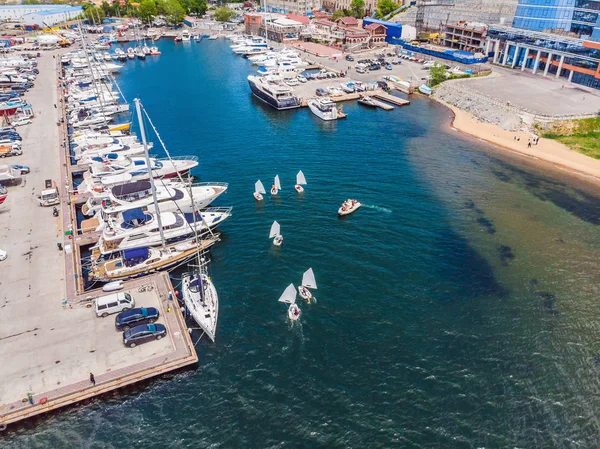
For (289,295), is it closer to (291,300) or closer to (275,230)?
(291,300)

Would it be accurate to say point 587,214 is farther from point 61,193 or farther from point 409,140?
point 61,193

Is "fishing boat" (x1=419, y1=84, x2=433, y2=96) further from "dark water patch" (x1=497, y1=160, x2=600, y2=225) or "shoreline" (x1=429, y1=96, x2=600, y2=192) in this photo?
"dark water patch" (x1=497, y1=160, x2=600, y2=225)

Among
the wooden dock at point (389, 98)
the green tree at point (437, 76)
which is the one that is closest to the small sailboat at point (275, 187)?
the wooden dock at point (389, 98)

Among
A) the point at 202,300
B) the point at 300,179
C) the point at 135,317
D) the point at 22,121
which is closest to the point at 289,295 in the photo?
the point at 202,300

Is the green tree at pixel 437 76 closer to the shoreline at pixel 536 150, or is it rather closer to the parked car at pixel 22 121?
the shoreline at pixel 536 150

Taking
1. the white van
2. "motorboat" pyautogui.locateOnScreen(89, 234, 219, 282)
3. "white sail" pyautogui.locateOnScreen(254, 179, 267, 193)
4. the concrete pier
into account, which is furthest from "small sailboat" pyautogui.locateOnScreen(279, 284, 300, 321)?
"white sail" pyautogui.locateOnScreen(254, 179, 267, 193)

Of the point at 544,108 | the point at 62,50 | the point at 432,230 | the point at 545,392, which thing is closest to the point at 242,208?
the point at 432,230

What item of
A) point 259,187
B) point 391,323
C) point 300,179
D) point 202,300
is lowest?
point 391,323
